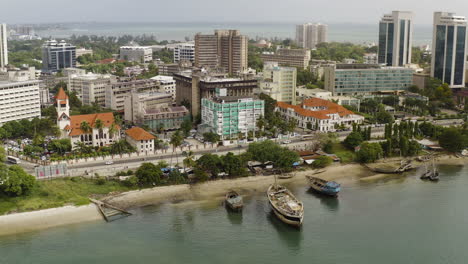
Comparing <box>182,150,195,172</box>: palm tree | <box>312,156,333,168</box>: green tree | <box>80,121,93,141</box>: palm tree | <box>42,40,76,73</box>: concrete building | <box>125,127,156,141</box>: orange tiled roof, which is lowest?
<box>312,156,333,168</box>: green tree

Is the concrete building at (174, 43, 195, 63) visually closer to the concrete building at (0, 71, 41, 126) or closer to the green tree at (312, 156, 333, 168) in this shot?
the concrete building at (0, 71, 41, 126)

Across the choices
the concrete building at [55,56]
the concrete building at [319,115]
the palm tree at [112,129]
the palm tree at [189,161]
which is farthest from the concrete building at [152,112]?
the concrete building at [55,56]

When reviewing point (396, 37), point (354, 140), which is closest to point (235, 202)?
point (354, 140)

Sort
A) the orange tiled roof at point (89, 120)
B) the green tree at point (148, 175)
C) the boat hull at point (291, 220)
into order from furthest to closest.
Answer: the orange tiled roof at point (89, 120) < the green tree at point (148, 175) < the boat hull at point (291, 220)

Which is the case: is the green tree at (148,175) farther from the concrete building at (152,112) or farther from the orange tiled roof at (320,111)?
the orange tiled roof at (320,111)

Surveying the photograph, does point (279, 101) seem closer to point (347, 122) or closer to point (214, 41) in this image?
point (347, 122)

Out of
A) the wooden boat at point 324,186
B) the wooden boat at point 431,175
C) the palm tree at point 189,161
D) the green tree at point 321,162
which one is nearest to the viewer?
the wooden boat at point 324,186

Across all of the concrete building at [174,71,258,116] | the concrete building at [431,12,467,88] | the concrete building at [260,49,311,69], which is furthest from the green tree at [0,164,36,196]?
the concrete building at [260,49,311,69]
